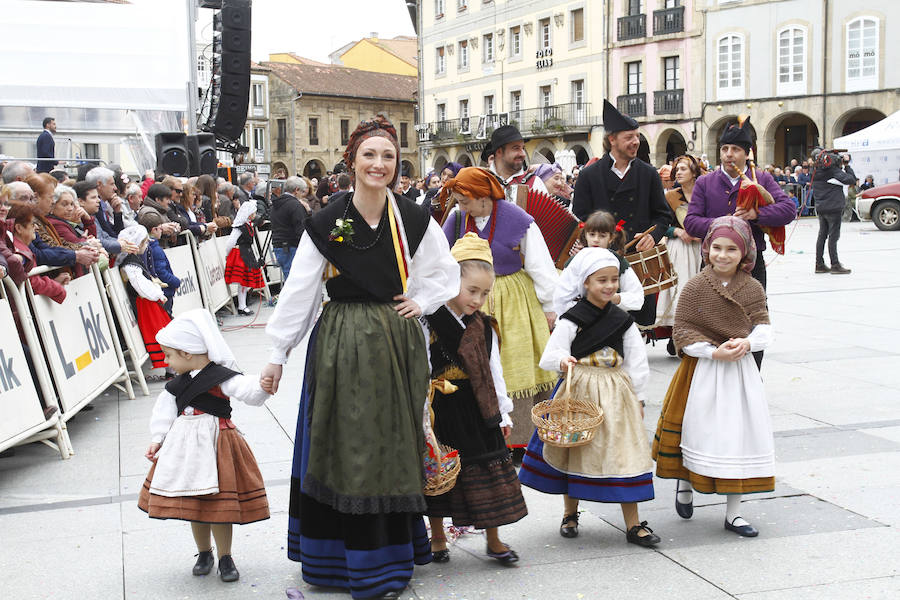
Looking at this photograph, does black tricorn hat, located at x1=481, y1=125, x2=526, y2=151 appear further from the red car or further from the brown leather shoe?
the red car

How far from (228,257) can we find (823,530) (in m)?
10.6

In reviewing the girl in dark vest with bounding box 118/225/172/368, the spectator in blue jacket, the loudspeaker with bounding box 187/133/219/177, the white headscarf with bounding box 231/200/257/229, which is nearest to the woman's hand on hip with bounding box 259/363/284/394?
the girl in dark vest with bounding box 118/225/172/368

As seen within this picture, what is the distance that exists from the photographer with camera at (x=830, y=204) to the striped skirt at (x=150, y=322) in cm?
1045

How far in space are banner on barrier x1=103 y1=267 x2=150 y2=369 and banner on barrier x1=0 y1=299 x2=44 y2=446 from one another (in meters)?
2.04

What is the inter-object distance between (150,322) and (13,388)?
3.01 meters

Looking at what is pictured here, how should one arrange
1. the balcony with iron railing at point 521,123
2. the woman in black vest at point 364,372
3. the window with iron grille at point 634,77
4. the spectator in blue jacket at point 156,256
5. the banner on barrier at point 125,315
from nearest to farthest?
the woman in black vest at point 364,372 → the banner on barrier at point 125,315 → the spectator in blue jacket at point 156,256 → the window with iron grille at point 634,77 → the balcony with iron railing at point 521,123

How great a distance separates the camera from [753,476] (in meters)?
4.62

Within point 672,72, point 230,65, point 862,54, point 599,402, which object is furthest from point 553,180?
point 672,72

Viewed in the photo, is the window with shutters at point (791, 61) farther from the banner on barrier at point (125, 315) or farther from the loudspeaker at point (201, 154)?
the banner on barrier at point (125, 315)

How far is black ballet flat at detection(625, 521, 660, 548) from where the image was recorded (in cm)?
454

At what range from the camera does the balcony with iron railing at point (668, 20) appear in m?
42.3

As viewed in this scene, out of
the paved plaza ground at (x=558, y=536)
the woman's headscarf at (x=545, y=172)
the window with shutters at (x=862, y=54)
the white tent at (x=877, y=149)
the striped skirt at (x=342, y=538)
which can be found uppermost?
the window with shutters at (x=862, y=54)

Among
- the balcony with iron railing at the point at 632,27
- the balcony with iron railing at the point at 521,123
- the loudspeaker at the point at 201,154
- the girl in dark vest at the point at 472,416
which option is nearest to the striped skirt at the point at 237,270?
the loudspeaker at the point at 201,154

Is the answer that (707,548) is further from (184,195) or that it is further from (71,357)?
(184,195)
